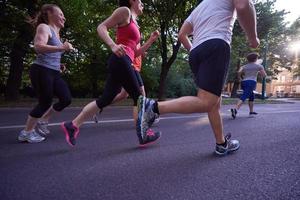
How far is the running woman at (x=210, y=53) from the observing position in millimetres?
3297

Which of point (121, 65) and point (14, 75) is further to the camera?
point (14, 75)

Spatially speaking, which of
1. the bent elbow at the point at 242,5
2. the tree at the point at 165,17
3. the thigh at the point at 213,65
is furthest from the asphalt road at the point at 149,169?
the tree at the point at 165,17

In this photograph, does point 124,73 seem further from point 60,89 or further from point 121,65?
point 60,89

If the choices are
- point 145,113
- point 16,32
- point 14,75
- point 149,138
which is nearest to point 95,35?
point 16,32

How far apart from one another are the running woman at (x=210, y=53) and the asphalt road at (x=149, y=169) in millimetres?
468

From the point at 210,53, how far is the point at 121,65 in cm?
115

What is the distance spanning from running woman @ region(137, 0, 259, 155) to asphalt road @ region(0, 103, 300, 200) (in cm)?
47

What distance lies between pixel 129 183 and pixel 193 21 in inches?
76.7

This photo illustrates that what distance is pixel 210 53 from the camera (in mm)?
3332

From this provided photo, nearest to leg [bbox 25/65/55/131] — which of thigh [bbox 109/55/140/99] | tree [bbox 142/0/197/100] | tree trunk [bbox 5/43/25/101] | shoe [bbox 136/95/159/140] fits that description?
thigh [bbox 109/55/140/99]

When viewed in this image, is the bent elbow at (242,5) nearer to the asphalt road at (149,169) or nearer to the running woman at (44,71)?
the asphalt road at (149,169)

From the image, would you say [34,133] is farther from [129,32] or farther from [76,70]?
[76,70]

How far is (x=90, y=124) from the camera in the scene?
6773 millimetres

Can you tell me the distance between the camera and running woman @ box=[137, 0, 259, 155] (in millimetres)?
3297
